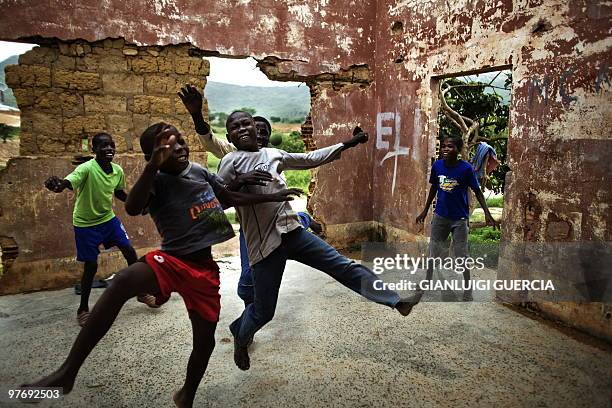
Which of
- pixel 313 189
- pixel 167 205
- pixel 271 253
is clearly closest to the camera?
pixel 167 205

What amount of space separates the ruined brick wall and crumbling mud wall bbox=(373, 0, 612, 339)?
2999mm

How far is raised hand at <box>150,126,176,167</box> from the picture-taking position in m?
1.85

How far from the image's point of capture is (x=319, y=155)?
293cm

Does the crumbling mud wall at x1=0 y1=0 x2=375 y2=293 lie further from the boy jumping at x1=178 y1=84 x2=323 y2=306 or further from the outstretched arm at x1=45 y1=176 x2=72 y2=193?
the boy jumping at x1=178 y1=84 x2=323 y2=306

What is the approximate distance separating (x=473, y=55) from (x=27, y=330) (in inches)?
206

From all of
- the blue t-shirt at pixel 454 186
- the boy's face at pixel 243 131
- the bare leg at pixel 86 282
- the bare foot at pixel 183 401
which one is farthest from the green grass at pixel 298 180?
the bare foot at pixel 183 401

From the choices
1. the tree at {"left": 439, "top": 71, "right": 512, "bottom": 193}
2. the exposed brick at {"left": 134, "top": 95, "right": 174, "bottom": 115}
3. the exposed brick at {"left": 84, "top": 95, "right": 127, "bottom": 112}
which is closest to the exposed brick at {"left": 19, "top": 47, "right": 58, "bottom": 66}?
the exposed brick at {"left": 84, "top": 95, "right": 127, "bottom": 112}

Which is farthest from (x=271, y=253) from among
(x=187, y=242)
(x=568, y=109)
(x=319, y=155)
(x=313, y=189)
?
(x=313, y=189)

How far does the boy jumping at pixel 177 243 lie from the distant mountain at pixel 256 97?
64460 mm

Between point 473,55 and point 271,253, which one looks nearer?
point 271,253

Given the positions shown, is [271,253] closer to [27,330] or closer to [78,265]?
[27,330]

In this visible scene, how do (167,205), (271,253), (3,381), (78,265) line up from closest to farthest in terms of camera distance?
(167,205) → (271,253) → (3,381) → (78,265)

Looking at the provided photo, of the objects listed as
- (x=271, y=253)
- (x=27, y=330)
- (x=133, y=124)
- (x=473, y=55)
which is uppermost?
(x=473, y=55)

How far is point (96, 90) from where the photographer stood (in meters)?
4.73
